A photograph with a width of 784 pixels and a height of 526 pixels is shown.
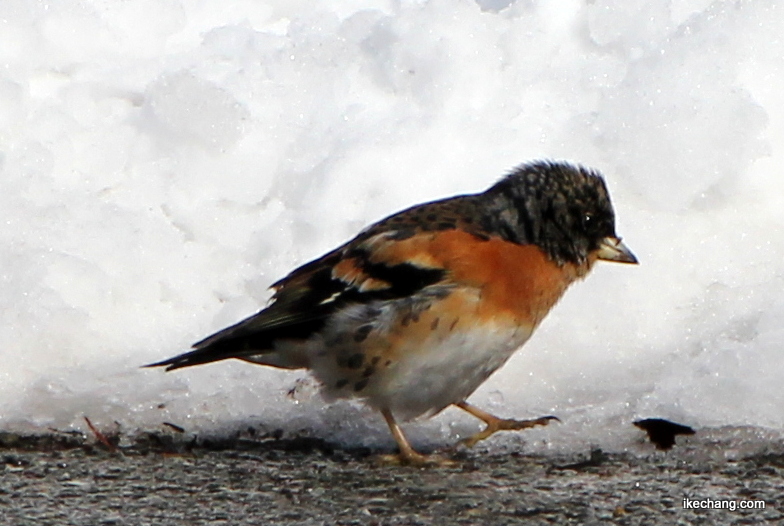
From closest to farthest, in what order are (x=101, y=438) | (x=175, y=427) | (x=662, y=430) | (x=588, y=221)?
(x=662, y=430) → (x=101, y=438) → (x=175, y=427) → (x=588, y=221)

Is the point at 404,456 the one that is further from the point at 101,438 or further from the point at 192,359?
the point at 101,438

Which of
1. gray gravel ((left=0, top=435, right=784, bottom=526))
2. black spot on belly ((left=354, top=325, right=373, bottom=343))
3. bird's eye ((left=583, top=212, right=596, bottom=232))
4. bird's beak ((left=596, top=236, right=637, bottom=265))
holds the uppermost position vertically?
bird's eye ((left=583, top=212, right=596, bottom=232))

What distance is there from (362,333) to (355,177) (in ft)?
4.31

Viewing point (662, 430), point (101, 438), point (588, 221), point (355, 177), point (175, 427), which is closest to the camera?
point (662, 430)

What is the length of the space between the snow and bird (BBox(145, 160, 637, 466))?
20cm

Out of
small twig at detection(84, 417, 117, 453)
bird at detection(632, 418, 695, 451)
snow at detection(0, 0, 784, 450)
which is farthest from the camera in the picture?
snow at detection(0, 0, 784, 450)

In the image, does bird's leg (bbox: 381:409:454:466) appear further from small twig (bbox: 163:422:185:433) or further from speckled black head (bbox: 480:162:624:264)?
speckled black head (bbox: 480:162:624:264)

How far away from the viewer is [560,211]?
14.5 feet

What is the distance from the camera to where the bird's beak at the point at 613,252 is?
4465 millimetres

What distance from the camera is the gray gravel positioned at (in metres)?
3.29

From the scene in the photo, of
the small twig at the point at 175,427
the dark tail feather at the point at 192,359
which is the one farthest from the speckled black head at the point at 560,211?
the small twig at the point at 175,427

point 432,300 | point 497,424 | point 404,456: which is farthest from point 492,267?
point 404,456

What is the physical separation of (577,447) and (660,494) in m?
0.44

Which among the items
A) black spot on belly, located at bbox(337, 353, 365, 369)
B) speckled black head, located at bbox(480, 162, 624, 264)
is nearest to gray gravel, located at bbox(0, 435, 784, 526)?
black spot on belly, located at bbox(337, 353, 365, 369)
